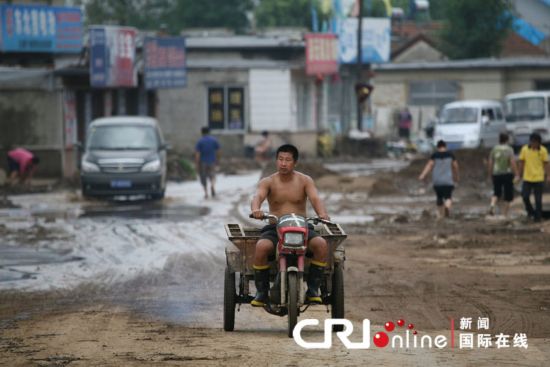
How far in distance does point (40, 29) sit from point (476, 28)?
3113 centimetres

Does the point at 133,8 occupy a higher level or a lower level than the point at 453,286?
higher

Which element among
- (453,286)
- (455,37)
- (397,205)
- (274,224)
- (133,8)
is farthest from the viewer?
(133,8)

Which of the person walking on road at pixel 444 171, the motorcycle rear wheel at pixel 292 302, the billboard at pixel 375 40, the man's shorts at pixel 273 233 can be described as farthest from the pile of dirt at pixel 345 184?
the billboard at pixel 375 40

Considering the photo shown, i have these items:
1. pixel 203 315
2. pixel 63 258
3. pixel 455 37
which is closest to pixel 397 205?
pixel 63 258

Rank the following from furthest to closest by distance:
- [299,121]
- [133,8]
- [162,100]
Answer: [133,8] < [299,121] < [162,100]

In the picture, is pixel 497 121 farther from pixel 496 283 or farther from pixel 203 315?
pixel 203 315

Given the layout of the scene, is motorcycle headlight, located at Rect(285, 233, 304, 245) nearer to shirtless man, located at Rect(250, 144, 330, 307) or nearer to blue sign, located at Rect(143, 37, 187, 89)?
shirtless man, located at Rect(250, 144, 330, 307)

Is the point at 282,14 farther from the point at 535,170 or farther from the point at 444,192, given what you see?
the point at 535,170

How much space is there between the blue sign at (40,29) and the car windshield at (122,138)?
10841 millimetres

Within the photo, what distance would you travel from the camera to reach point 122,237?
21156mm

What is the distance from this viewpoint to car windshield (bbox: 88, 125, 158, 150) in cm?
2986

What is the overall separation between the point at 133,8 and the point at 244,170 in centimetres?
4374

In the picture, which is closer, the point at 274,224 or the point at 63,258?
the point at 274,224

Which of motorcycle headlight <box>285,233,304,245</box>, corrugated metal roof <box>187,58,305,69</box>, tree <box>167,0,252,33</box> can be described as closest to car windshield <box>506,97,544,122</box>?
corrugated metal roof <box>187,58,305,69</box>
